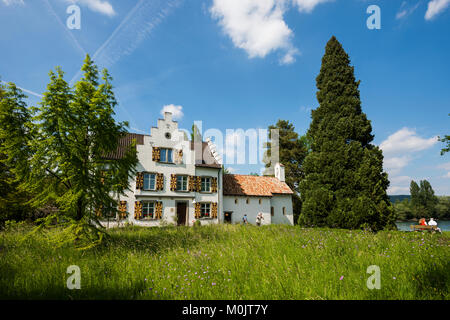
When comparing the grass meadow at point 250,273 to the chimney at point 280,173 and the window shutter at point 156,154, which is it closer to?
the window shutter at point 156,154

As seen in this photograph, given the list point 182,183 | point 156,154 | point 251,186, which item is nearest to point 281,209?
point 251,186

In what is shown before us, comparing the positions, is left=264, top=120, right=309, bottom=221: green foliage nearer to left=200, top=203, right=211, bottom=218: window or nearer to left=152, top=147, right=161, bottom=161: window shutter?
left=200, top=203, right=211, bottom=218: window

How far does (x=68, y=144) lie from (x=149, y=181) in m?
13.1

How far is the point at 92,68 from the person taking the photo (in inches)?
288

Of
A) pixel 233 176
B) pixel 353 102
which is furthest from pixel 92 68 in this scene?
pixel 233 176

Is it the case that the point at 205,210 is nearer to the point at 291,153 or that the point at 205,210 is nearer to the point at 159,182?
the point at 159,182

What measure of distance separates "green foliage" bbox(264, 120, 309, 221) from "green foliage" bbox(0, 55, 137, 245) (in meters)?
26.8

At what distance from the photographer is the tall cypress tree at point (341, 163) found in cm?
1240

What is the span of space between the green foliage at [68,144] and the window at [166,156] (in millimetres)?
12529

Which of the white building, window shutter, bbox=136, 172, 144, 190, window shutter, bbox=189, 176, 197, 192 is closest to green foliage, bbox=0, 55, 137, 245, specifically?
→ the white building

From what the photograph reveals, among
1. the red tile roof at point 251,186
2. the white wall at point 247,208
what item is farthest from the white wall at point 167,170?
the red tile roof at point 251,186

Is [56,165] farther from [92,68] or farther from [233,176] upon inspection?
[233,176]

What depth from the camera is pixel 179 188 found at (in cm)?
2000
